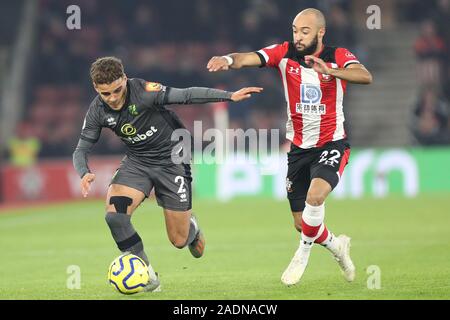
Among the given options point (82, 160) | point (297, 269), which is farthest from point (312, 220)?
point (82, 160)

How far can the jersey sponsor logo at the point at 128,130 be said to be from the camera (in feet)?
30.3

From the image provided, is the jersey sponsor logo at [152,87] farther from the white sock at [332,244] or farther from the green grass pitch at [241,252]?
the white sock at [332,244]

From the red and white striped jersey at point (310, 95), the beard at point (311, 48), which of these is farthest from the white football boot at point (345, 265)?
the beard at point (311, 48)

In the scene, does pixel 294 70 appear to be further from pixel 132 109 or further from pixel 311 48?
pixel 132 109

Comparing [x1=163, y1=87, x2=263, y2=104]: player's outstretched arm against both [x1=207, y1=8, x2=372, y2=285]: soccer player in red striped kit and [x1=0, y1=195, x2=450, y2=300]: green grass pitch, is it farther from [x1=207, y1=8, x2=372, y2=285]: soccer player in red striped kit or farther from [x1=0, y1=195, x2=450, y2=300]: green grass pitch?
[x1=0, y1=195, x2=450, y2=300]: green grass pitch

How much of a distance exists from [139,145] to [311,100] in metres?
1.60

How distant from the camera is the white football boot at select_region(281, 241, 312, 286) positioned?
9.08 meters

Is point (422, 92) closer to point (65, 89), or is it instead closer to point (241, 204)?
point (241, 204)

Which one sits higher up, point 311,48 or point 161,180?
point 311,48

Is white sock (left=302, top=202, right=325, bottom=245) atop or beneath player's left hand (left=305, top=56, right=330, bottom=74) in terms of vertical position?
beneath

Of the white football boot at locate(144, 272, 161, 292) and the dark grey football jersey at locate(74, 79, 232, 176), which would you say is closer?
the white football boot at locate(144, 272, 161, 292)

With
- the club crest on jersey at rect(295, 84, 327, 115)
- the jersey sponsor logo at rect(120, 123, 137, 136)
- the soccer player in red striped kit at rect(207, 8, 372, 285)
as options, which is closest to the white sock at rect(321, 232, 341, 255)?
the soccer player in red striped kit at rect(207, 8, 372, 285)

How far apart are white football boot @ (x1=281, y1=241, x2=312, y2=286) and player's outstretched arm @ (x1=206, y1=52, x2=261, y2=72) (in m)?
1.65

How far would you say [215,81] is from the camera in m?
25.1
